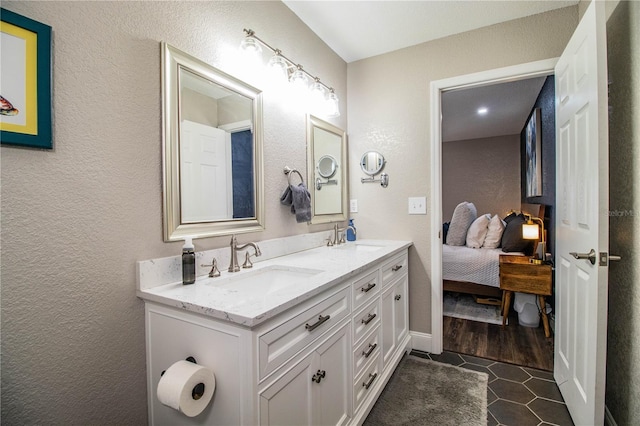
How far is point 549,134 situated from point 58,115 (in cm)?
388

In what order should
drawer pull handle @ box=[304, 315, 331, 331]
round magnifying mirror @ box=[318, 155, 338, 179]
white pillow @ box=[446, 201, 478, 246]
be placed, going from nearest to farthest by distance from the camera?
drawer pull handle @ box=[304, 315, 331, 331] < round magnifying mirror @ box=[318, 155, 338, 179] < white pillow @ box=[446, 201, 478, 246]

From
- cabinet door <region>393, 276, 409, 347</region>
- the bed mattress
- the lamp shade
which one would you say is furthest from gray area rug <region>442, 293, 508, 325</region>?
cabinet door <region>393, 276, 409, 347</region>

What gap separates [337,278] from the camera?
1.25 meters

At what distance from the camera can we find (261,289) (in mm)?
1395

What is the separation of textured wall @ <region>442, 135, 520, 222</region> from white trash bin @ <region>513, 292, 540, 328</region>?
10.7 ft

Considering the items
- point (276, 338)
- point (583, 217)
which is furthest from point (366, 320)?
point (583, 217)

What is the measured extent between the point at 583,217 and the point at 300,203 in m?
1.45

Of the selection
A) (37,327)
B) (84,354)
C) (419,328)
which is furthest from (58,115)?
(419,328)

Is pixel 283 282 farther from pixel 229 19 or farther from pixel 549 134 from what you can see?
pixel 549 134

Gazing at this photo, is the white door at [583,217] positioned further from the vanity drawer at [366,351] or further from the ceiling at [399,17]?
the vanity drawer at [366,351]

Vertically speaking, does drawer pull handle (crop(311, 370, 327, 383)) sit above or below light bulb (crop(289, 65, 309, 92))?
below

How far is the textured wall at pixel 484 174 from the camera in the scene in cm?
550

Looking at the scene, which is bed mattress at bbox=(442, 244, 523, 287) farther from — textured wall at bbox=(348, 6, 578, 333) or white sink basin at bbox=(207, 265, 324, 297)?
white sink basin at bbox=(207, 265, 324, 297)

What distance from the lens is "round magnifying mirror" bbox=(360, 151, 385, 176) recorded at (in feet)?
8.22
